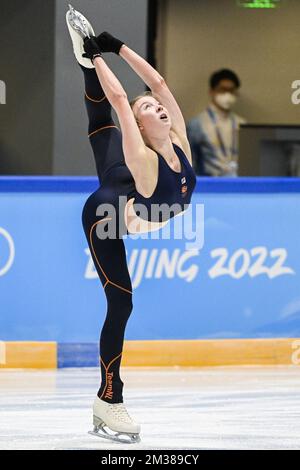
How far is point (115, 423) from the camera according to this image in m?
5.20

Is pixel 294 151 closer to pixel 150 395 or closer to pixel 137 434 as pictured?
pixel 150 395

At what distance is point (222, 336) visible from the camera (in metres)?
7.68

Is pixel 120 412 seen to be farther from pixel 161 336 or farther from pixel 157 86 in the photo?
pixel 161 336

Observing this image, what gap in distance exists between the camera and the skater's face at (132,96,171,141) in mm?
5156

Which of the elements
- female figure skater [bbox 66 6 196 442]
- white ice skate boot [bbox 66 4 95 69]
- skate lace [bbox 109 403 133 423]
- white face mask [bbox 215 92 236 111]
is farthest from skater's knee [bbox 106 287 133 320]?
white face mask [bbox 215 92 236 111]

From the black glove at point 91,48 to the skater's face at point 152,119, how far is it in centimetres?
30

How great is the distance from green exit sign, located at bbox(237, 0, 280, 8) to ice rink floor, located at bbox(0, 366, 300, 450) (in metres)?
3.24

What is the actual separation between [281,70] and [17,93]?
2.06 meters

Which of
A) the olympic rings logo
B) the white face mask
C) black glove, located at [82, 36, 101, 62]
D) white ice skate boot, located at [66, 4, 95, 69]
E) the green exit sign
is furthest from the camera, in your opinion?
the white face mask

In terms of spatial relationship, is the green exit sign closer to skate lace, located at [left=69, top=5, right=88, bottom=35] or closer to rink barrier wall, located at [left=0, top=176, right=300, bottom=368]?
rink barrier wall, located at [left=0, top=176, right=300, bottom=368]

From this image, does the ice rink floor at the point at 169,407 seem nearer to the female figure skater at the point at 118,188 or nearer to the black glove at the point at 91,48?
A: the female figure skater at the point at 118,188

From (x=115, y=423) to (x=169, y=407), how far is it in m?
1.12

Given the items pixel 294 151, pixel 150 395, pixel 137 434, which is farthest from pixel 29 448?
pixel 294 151

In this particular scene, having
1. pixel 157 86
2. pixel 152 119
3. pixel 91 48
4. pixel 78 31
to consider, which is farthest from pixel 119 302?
pixel 78 31
